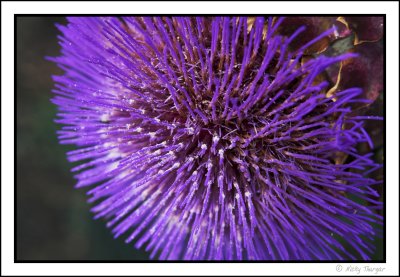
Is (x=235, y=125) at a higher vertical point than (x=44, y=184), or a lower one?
higher

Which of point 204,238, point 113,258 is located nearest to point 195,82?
point 204,238

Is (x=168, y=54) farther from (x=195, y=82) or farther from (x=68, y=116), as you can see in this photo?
(x=68, y=116)

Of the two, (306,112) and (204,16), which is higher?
(204,16)

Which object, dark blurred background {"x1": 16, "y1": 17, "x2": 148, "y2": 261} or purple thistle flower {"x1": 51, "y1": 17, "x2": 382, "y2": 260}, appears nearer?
purple thistle flower {"x1": 51, "y1": 17, "x2": 382, "y2": 260}

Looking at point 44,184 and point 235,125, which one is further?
point 44,184
